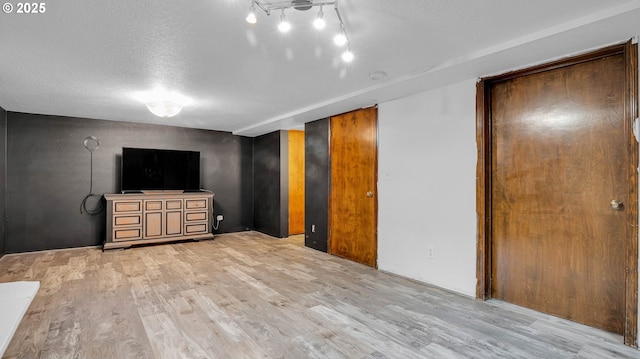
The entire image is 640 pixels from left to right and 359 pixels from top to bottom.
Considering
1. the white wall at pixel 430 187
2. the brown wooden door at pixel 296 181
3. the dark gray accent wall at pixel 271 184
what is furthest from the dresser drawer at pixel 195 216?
the white wall at pixel 430 187

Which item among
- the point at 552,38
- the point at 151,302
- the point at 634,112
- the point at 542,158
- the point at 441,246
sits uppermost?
the point at 552,38

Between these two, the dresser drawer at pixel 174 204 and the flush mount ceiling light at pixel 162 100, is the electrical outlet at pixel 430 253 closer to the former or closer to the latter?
the flush mount ceiling light at pixel 162 100

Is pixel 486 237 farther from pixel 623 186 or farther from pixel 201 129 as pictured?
pixel 201 129

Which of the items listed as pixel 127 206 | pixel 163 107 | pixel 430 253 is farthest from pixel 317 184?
pixel 127 206

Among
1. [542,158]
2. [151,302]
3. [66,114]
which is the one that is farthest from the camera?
[66,114]

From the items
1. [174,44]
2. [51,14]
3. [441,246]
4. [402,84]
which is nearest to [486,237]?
[441,246]

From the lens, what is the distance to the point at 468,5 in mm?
1803

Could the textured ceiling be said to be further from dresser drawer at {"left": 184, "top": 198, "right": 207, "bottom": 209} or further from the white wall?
dresser drawer at {"left": 184, "top": 198, "right": 207, "bottom": 209}

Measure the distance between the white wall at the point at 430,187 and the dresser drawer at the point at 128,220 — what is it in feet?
12.6

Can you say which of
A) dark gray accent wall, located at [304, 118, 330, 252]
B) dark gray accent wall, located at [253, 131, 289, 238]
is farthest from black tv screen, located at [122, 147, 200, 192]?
dark gray accent wall, located at [304, 118, 330, 252]

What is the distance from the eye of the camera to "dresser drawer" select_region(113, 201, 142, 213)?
16.1 feet

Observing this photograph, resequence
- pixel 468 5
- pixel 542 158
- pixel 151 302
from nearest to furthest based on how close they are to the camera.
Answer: pixel 468 5, pixel 542 158, pixel 151 302

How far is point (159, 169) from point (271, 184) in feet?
6.51

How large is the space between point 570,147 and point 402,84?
1.48 meters
